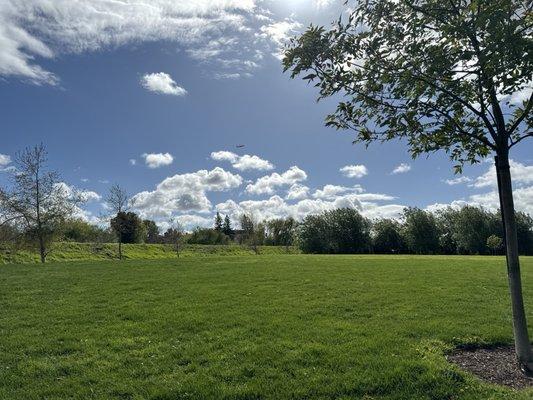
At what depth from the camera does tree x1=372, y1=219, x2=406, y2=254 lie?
297ft

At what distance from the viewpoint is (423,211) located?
90312 mm

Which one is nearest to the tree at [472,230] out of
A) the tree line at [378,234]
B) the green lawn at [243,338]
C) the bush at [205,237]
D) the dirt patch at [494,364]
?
the tree line at [378,234]

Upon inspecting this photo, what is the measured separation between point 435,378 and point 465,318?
5220 mm

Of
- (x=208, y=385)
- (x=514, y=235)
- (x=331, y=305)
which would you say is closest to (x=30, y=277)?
(x=331, y=305)

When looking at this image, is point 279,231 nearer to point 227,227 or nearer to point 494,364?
point 227,227

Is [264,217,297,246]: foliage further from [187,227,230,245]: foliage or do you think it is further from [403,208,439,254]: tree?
[403,208,439,254]: tree

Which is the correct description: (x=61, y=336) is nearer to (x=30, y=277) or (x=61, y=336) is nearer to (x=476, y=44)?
→ (x=476, y=44)

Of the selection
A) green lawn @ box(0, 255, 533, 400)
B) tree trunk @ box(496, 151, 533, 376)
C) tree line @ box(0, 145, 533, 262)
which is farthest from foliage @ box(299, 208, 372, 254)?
tree trunk @ box(496, 151, 533, 376)

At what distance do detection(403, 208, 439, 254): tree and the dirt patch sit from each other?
82642 millimetres

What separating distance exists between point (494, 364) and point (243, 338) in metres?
4.94

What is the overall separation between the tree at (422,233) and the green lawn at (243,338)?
241 ft

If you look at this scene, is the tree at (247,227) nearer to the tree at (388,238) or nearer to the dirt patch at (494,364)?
the tree at (388,238)

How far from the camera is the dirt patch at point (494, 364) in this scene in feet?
23.1

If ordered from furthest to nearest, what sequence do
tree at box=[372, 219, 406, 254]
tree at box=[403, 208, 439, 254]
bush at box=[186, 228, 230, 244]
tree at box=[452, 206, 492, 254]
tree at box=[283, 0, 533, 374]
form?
bush at box=[186, 228, 230, 244] → tree at box=[372, 219, 406, 254] → tree at box=[403, 208, 439, 254] → tree at box=[452, 206, 492, 254] → tree at box=[283, 0, 533, 374]
